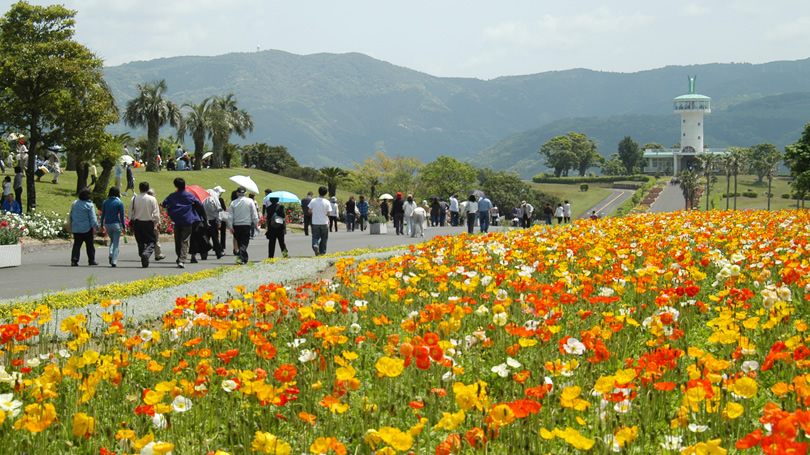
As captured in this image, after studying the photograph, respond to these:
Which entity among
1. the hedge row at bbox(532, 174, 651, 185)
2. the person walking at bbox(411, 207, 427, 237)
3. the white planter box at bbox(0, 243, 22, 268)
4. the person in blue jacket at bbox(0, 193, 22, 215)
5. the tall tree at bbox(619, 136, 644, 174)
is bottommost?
the white planter box at bbox(0, 243, 22, 268)

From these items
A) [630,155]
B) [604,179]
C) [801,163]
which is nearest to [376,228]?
[801,163]

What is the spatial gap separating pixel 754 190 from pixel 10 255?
336ft

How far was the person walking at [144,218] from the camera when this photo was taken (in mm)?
13453

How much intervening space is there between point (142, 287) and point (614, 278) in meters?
6.27

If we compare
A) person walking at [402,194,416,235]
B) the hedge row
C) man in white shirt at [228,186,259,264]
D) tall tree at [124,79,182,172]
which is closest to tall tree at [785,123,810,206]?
person walking at [402,194,416,235]

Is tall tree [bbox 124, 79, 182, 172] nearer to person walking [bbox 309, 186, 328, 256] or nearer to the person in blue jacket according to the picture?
the person in blue jacket

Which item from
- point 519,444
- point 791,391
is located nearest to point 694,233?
point 791,391

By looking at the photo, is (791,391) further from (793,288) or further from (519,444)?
(793,288)

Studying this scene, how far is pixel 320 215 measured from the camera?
15547 millimetres

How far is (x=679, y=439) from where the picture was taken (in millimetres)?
3191

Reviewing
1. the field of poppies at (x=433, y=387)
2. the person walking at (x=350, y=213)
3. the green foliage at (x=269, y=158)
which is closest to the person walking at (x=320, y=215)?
the field of poppies at (x=433, y=387)

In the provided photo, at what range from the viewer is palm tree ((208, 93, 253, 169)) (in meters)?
56.6

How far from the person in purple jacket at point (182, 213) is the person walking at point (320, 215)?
2312 mm

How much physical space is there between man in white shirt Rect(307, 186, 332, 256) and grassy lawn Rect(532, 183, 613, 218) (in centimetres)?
5819
